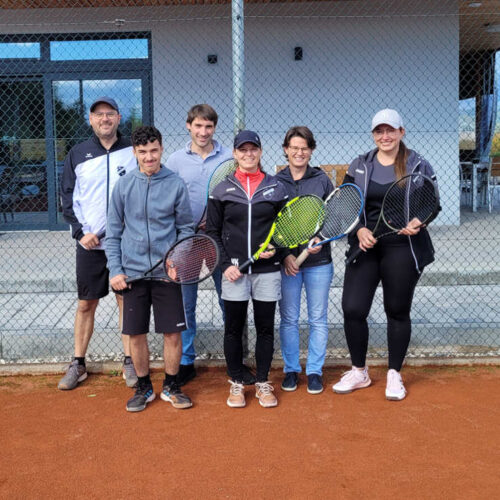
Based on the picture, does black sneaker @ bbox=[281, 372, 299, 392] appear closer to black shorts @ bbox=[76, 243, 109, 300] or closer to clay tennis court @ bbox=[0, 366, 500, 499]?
clay tennis court @ bbox=[0, 366, 500, 499]

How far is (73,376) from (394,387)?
2.10 m

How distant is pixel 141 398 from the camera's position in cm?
397

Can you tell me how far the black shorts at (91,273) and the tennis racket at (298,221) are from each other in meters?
1.16

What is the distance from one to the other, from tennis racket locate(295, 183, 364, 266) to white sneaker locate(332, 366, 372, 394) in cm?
86

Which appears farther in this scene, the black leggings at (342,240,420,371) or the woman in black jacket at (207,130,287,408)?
the black leggings at (342,240,420,371)

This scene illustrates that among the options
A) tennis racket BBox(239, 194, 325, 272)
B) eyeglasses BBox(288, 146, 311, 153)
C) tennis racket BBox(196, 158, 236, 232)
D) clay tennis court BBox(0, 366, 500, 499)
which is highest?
eyeglasses BBox(288, 146, 311, 153)

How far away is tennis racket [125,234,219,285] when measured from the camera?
3715 mm

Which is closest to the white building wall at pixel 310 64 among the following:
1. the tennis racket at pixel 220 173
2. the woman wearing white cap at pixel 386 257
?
the tennis racket at pixel 220 173

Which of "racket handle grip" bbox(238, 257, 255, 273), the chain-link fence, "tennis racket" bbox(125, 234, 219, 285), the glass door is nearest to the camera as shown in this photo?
"tennis racket" bbox(125, 234, 219, 285)

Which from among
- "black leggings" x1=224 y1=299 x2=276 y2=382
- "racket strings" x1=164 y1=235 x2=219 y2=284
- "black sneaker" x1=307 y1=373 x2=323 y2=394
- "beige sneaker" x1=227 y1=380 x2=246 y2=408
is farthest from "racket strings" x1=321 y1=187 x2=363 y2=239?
"beige sneaker" x1=227 y1=380 x2=246 y2=408

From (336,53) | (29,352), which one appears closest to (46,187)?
(336,53)

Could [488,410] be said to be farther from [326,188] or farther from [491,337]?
[326,188]

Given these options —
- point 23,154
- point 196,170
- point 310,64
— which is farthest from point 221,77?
point 196,170

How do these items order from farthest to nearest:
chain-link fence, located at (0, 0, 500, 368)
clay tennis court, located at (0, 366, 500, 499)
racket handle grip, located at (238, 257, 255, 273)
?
1. chain-link fence, located at (0, 0, 500, 368)
2. racket handle grip, located at (238, 257, 255, 273)
3. clay tennis court, located at (0, 366, 500, 499)
